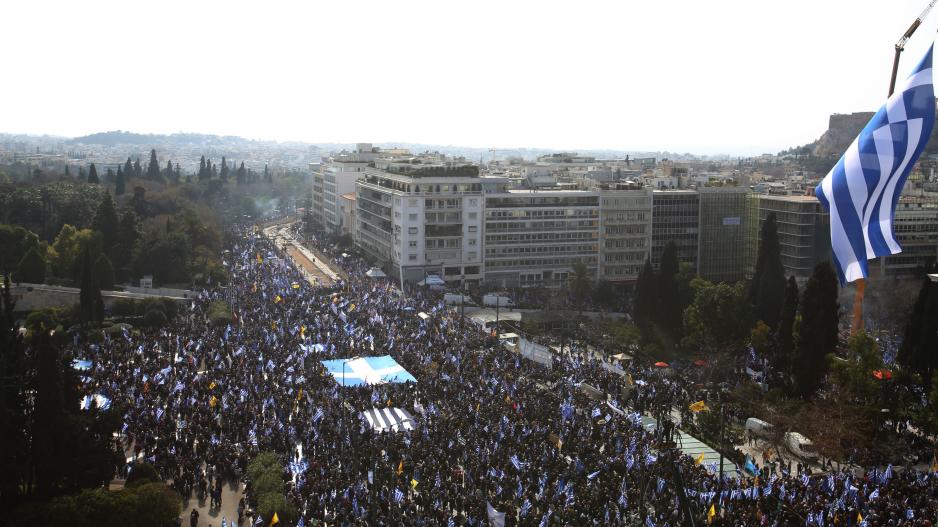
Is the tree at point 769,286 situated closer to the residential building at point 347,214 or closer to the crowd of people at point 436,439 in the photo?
the crowd of people at point 436,439

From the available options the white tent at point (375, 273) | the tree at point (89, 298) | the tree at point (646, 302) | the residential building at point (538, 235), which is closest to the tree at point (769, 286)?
the tree at point (646, 302)

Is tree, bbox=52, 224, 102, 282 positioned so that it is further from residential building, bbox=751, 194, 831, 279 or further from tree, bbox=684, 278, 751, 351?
residential building, bbox=751, 194, 831, 279

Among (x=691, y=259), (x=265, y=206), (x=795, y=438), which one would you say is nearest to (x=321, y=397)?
(x=795, y=438)

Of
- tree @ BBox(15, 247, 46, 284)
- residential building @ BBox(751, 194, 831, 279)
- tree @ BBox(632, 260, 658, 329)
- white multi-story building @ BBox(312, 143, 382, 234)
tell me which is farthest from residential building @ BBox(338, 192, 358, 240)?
tree @ BBox(632, 260, 658, 329)

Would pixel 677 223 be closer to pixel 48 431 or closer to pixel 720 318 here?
pixel 720 318

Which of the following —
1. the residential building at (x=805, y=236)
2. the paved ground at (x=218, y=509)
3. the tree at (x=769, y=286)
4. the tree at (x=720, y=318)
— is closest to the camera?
the paved ground at (x=218, y=509)

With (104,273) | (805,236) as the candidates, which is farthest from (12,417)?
(805,236)
